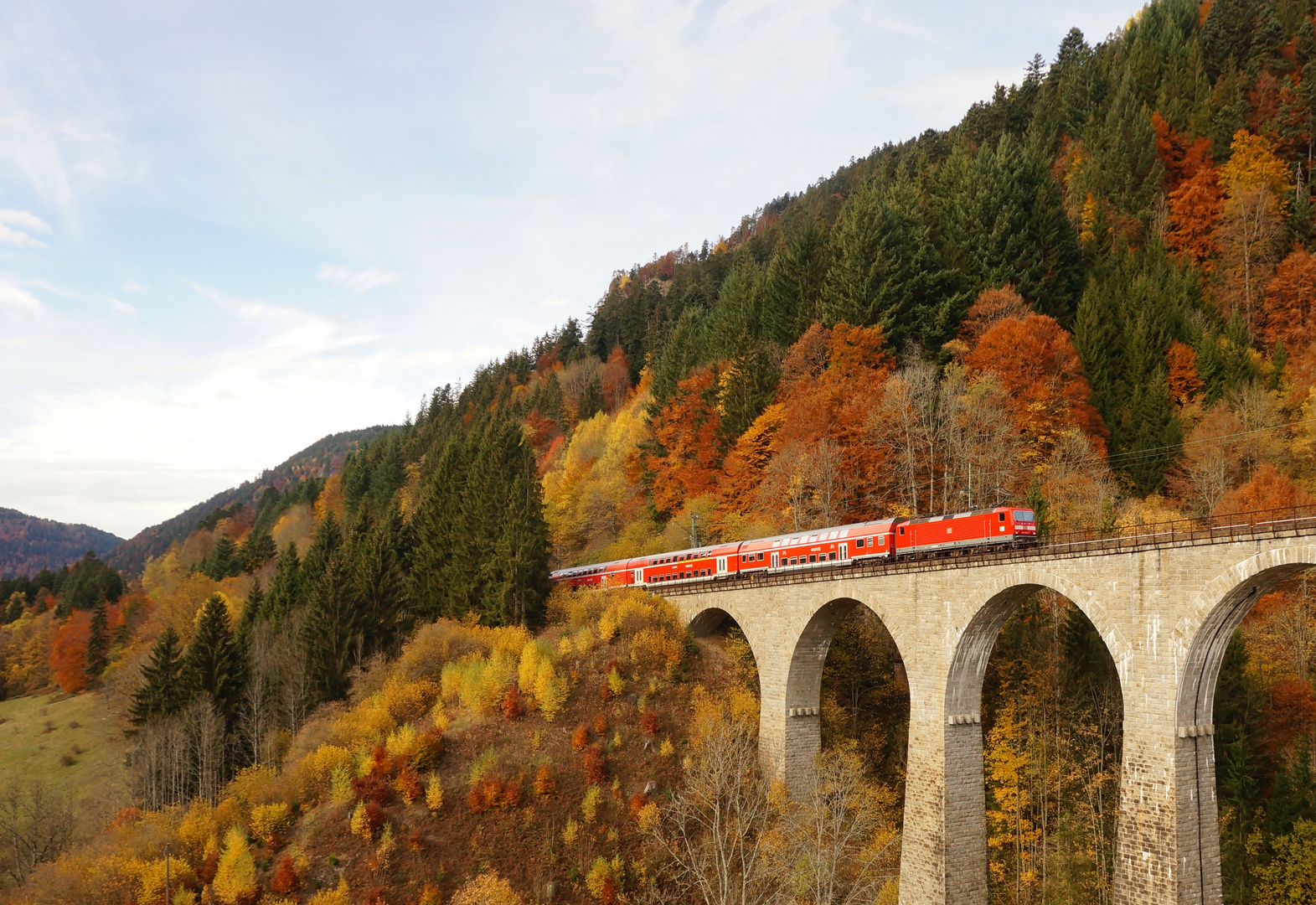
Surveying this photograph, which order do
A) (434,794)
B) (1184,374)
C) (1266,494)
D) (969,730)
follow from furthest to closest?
(1184,374), (1266,494), (434,794), (969,730)

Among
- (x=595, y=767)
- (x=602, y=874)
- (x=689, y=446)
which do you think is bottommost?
(x=602, y=874)

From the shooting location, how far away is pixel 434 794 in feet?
109

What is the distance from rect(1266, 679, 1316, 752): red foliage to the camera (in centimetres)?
3058

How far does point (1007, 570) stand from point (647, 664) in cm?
1900

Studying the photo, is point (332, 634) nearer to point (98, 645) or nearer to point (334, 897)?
point (334, 897)

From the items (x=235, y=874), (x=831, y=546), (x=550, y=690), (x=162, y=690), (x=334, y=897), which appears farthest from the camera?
(x=162, y=690)

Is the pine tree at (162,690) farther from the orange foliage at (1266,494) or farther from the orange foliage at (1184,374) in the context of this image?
the orange foliage at (1184,374)

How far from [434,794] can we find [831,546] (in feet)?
62.7

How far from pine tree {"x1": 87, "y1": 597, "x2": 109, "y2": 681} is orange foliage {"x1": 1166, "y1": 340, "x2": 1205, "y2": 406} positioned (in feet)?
308

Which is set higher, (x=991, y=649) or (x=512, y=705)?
(x=991, y=649)

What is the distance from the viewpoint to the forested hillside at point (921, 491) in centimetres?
3106

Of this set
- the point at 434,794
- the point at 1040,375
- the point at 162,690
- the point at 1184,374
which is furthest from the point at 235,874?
the point at 1184,374

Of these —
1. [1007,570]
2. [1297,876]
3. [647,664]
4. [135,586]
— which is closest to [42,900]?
[647,664]

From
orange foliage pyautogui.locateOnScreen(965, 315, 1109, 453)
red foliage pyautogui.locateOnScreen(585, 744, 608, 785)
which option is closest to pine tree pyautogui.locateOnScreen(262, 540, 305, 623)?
red foliage pyautogui.locateOnScreen(585, 744, 608, 785)
